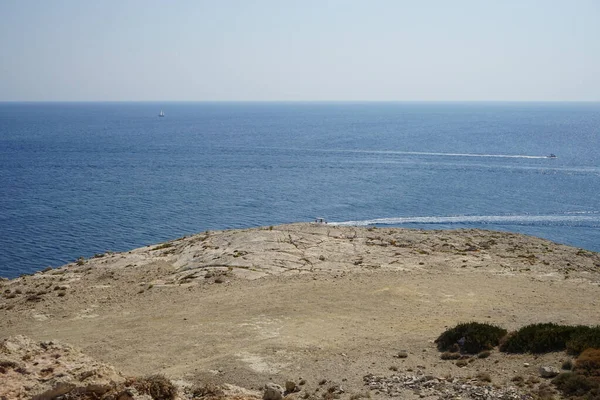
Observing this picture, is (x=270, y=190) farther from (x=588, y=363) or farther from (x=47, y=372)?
(x=588, y=363)

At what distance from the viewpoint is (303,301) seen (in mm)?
29406

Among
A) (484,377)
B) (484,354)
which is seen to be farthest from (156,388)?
(484,354)

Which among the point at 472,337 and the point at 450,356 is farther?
the point at 472,337

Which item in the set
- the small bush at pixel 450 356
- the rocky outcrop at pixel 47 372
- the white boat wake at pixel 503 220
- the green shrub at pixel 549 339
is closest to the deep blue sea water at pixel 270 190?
the white boat wake at pixel 503 220

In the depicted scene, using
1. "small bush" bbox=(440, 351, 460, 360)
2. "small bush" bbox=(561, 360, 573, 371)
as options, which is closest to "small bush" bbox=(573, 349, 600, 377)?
"small bush" bbox=(561, 360, 573, 371)

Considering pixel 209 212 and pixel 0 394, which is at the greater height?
pixel 0 394

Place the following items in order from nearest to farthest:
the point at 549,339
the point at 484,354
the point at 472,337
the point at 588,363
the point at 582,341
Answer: the point at 588,363
the point at 582,341
the point at 549,339
the point at 484,354
the point at 472,337

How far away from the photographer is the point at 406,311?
27969mm

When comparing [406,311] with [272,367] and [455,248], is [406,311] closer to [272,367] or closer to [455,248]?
[272,367]

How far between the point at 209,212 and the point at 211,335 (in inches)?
2168

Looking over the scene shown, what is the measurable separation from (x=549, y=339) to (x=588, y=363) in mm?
2675

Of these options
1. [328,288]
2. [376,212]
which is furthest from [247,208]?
[328,288]

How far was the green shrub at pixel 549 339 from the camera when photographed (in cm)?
2014

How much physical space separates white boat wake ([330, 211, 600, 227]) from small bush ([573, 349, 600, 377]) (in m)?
52.7
